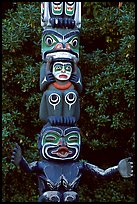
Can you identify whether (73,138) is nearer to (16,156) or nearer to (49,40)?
(16,156)

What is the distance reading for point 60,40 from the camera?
19.2ft

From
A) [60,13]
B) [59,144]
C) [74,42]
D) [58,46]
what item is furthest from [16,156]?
[60,13]

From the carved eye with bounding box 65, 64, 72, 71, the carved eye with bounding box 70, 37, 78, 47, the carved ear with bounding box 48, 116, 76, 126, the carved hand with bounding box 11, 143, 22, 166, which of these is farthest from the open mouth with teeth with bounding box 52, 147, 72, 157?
the carved eye with bounding box 70, 37, 78, 47

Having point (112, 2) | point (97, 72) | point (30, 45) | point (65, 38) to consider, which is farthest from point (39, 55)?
point (65, 38)

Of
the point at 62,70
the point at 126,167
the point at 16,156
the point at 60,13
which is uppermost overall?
the point at 60,13

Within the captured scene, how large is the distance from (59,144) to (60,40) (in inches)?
49.3

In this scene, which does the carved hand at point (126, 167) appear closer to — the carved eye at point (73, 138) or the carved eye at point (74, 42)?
the carved eye at point (73, 138)

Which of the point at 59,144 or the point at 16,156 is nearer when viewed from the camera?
the point at 16,156

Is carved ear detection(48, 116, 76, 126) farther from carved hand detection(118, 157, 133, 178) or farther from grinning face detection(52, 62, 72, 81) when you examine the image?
carved hand detection(118, 157, 133, 178)

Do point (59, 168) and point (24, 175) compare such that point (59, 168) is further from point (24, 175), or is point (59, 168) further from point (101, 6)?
point (101, 6)

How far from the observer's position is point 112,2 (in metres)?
8.66

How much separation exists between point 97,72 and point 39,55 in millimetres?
1029

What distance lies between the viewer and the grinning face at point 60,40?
5.85 m

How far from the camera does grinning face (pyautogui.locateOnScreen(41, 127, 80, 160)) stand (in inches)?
219
